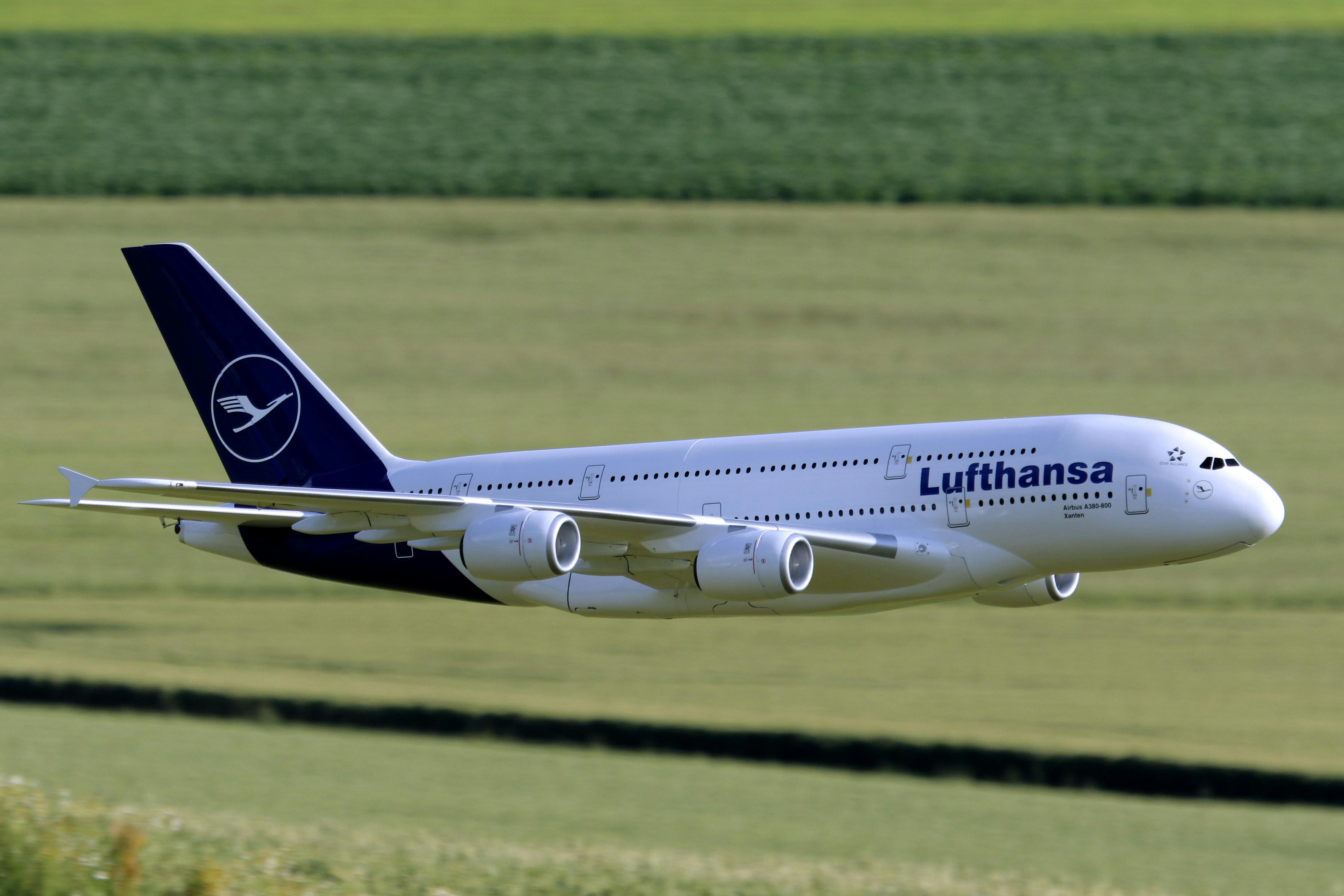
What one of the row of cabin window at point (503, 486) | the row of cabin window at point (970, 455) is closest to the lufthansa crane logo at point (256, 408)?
the row of cabin window at point (503, 486)

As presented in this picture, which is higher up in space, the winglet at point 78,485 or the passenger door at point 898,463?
the passenger door at point 898,463

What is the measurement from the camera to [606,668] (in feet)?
225

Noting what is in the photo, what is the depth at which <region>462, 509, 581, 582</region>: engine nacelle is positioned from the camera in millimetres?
34625

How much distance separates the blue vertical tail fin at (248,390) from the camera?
1715 inches

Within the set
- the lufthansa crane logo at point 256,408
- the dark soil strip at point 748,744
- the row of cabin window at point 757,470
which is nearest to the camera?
the row of cabin window at point 757,470

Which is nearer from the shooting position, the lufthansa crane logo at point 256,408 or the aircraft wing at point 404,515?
the aircraft wing at point 404,515

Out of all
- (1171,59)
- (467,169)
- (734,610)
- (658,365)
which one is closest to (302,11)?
(467,169)

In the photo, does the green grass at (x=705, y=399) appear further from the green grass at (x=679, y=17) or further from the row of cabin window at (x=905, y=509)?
the row of cabin window at (x=905, y=509)

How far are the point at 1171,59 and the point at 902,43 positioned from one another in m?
15.8

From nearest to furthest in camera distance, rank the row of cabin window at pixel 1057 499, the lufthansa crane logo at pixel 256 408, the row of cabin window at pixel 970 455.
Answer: the row of cabin window at pixel 1057 499 < the row of cabin window at pixel 970 455 < the lufthansa crane logo at pixel 256 408

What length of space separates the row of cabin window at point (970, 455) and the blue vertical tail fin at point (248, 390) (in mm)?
13672

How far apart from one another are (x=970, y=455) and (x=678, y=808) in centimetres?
2502

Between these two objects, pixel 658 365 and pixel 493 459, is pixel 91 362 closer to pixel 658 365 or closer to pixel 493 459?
pixel 658 365

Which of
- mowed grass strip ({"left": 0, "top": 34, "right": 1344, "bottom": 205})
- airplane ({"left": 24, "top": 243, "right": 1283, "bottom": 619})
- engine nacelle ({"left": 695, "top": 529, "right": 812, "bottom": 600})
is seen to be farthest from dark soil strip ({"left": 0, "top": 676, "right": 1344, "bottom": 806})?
mowed grass strip ({"left": 0, "top": 34, "right": 1344, "bottom": 205})
